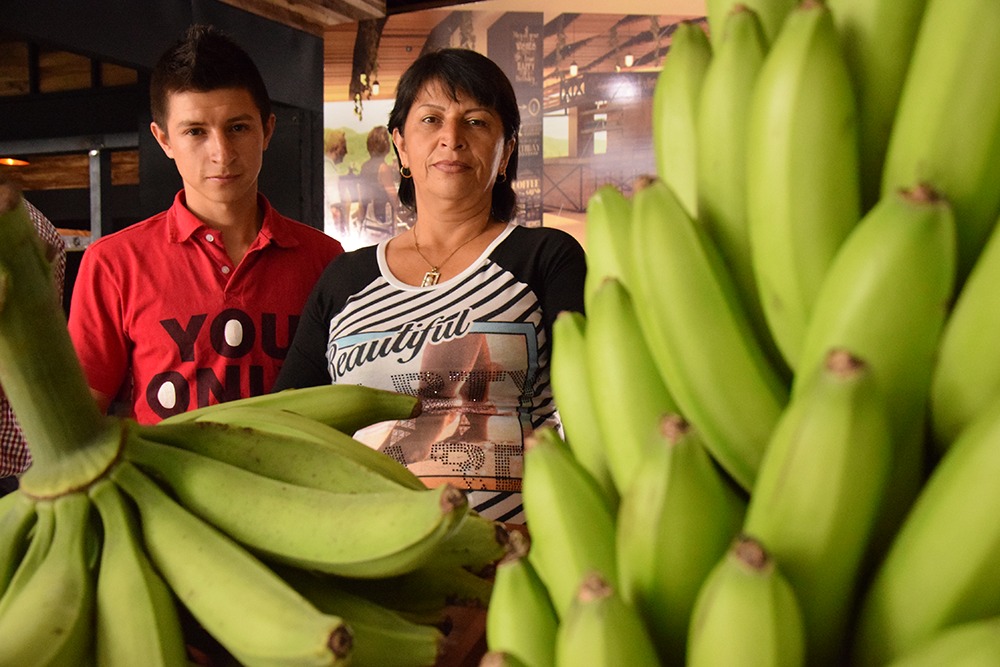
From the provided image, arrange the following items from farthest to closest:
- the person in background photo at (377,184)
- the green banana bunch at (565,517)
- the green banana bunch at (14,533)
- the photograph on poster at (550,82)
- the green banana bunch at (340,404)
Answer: the person in background photo at (377,184) < the photograph on poster at (550,82) < the green banana bunch at (340,404) < the green banana bunch at (14,533) < the green banana bunch at (565,517)

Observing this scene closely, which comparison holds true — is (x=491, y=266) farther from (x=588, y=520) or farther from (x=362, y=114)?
(x=362, y=114)

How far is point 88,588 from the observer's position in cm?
48

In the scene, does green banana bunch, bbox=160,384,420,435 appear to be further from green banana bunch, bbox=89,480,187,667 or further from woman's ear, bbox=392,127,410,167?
woman's ear, bbox=392,127,410,167

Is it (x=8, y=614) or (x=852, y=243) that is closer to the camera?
(x=852, y=243)

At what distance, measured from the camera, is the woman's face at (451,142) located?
5.13 feet

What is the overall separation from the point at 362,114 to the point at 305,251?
10.3 feet

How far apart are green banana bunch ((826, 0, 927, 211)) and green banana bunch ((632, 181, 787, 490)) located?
85 mm

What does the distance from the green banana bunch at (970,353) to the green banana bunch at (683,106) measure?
0.13 metres

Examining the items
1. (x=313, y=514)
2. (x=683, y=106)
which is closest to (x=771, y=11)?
(x=683, y=106)

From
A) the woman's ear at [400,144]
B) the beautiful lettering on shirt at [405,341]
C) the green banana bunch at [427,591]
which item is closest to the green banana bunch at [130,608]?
the green banana bunch at [427,591]

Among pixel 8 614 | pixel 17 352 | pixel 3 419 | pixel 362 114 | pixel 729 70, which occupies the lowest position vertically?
pixel 3 419

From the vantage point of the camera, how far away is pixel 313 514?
1.63ft

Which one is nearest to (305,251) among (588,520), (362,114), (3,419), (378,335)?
(378,335)

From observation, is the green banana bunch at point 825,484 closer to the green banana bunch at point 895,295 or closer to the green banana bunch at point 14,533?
the green banana bunch at point 895,295
